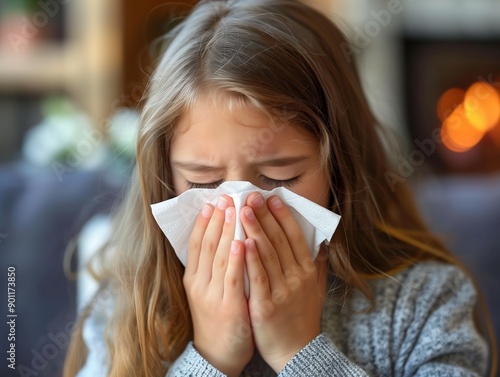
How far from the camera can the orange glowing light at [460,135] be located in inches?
111

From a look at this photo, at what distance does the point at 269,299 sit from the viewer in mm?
887

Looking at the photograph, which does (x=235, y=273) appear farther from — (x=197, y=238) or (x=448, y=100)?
(x=448, y=100)

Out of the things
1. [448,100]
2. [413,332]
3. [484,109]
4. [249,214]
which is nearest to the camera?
[249,214]

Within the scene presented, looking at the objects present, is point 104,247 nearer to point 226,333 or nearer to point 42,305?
point 42,305

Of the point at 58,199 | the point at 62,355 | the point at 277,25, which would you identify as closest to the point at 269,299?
the point at 277,25

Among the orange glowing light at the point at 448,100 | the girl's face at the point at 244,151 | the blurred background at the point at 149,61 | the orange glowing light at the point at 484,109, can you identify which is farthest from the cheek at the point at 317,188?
the orange glowing light at the point at 448,100

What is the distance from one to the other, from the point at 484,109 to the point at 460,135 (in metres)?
0.17

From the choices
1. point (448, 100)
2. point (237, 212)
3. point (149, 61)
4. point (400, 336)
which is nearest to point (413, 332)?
point (400, 336)

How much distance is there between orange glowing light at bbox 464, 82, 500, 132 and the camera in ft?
9.07

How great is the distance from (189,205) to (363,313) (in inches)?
11.6

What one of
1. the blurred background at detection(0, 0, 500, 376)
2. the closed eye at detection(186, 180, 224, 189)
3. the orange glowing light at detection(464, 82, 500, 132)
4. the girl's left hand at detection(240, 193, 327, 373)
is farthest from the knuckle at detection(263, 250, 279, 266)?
the orange glowing light at detection(464, 82, 500, 132)

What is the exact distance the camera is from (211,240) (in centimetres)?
89

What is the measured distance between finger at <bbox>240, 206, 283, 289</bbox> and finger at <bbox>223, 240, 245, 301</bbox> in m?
0.02

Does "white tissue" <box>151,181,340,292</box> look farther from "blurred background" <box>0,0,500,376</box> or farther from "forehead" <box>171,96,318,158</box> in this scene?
"blurred background" <box>0,0,500,376</box>
